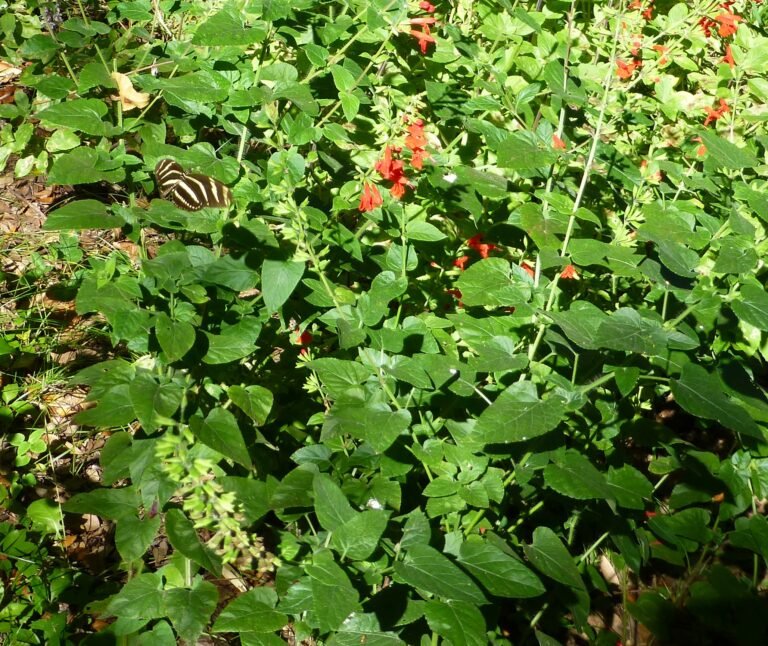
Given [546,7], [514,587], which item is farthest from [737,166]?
[546,7]

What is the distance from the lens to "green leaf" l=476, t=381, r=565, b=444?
150 cm

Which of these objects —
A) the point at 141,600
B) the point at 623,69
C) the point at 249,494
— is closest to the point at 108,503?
the point at 141,600

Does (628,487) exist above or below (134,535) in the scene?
above

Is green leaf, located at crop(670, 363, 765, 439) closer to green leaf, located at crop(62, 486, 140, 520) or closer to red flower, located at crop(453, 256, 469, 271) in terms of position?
red flower, located at crop(453, 256, 469, 271)

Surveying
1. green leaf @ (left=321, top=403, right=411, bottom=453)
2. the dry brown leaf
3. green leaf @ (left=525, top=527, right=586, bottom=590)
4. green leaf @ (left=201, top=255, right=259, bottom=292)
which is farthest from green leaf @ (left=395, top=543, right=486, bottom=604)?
the dry brown leaf

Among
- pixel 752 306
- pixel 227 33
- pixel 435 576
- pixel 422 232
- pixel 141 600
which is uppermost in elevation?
pixel 227 33

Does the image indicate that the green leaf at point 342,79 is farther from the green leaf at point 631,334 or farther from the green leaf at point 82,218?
the green leaf at point 631,334

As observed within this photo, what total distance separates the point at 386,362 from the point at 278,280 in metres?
0.31

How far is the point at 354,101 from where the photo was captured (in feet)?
6.48

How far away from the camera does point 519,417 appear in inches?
61.2

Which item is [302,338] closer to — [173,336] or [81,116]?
[173,336]

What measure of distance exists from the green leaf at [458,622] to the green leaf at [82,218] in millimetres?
1094

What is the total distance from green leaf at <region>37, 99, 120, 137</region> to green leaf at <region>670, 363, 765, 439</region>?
1.48m

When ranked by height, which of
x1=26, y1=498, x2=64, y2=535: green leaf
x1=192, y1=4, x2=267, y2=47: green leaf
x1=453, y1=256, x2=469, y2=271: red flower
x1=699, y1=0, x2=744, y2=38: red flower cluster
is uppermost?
x1=699, y1=0, x2=744, y2=38: red flower cluster
